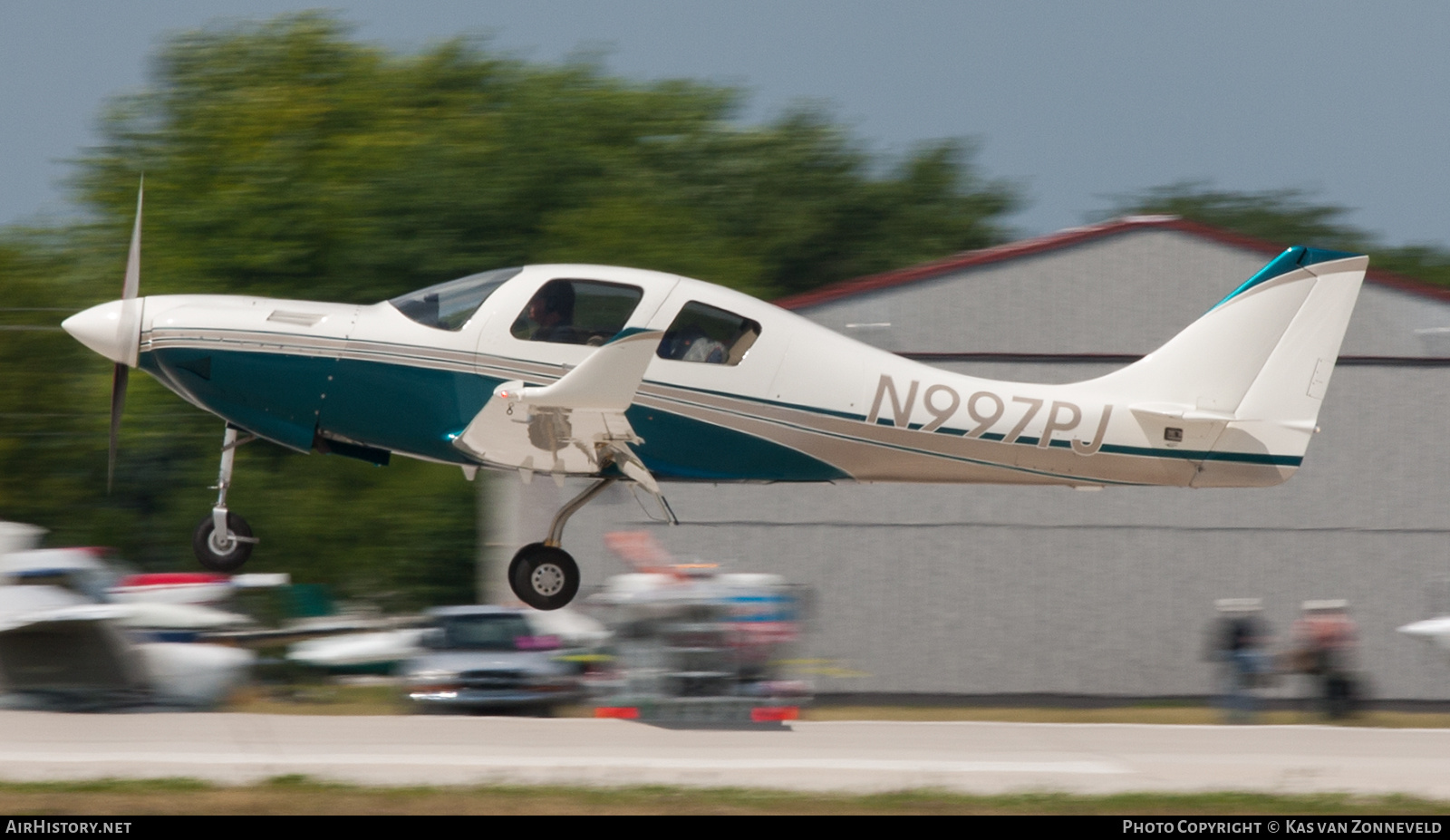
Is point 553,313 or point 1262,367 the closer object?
point 553,313

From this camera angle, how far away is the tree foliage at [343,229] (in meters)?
22.6

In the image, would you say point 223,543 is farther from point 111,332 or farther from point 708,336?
point 708,336

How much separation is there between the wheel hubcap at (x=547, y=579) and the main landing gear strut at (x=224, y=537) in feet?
6.43

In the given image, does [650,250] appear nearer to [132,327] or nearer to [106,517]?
[106,517]

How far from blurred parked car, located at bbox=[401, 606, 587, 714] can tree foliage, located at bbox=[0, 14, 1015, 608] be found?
572 cm

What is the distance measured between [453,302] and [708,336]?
1.72m

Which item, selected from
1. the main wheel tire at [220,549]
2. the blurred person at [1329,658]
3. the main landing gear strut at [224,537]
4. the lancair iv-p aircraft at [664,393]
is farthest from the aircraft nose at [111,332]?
the blurred person at [1329,658]

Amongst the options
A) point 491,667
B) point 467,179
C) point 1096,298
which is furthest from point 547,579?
point 467,179

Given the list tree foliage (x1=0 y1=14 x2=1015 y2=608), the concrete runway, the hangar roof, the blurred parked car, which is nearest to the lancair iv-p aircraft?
the concrete runway

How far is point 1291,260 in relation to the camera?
1182cm

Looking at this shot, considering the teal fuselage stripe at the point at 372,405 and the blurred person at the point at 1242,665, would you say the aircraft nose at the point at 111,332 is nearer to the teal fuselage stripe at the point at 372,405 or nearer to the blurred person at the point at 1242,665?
the teal fuselage stripe at the point at 372,405

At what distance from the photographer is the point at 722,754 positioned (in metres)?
12.8

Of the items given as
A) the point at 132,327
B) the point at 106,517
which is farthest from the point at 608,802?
the point at 106,517
